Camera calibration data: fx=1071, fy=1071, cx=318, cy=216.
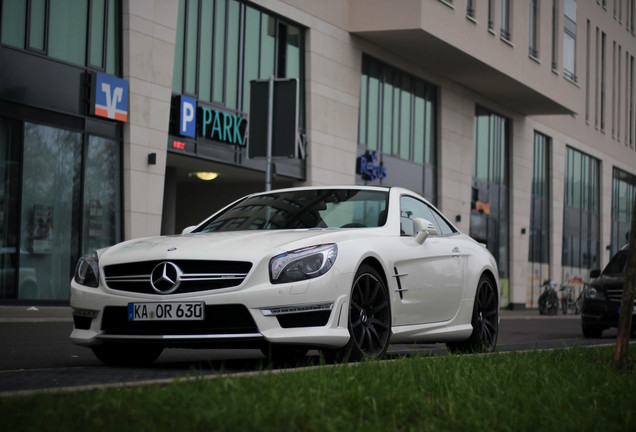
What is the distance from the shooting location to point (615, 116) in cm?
5672

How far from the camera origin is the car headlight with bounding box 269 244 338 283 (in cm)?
726

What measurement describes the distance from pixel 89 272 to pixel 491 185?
3382 centimetres

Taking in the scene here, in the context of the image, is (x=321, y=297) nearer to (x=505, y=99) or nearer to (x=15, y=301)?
(x=15, y=301)

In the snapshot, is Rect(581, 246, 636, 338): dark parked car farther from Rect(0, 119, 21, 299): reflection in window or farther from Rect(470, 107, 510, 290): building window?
Rect(470, 107, 510, 290): building window

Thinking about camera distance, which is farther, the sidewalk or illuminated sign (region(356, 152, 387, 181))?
illuminated sign (region(356, 152, 387, 181))

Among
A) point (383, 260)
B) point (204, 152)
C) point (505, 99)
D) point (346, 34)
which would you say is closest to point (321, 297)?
point (383, 260)

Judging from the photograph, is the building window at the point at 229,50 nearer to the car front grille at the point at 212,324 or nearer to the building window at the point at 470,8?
the building window at the point at 470,8

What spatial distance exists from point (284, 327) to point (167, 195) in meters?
20.3

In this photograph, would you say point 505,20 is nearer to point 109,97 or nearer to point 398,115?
point 398,115

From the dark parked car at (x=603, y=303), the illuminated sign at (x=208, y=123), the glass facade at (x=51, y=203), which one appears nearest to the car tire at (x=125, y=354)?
the dark parked car at (x=603, y=303)

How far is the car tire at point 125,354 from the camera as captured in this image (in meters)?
7.95

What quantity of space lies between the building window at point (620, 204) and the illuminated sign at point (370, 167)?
27.4m

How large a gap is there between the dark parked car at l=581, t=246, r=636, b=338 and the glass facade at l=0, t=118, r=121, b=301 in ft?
31.5

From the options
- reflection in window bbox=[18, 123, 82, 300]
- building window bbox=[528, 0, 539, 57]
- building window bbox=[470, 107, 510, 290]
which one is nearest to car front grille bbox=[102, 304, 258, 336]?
reflection in window bbox=[18, 123, 82, 300]
